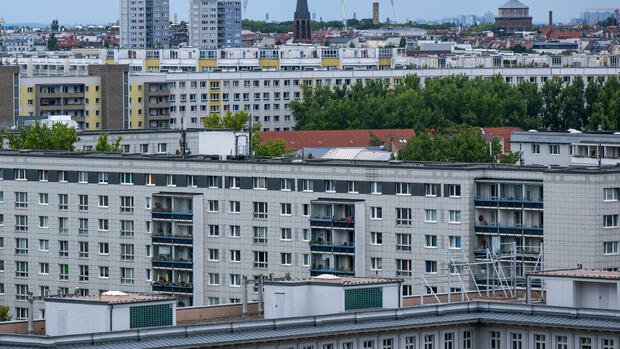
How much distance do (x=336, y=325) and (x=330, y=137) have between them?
121473 mm

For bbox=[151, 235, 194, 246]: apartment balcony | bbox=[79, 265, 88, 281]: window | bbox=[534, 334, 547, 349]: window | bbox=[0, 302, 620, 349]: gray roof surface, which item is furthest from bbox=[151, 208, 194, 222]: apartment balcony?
bbox=[534, 334, 547, 349]: window

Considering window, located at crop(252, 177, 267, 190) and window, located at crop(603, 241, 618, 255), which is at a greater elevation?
window, located at crop(252, 177, 267, 190)

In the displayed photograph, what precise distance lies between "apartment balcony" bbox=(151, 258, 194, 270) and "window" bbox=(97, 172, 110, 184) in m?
5.44

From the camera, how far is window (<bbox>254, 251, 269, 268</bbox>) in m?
94.8

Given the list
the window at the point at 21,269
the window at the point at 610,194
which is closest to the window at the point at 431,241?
the window at the point at 610,194

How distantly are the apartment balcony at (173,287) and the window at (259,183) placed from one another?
638 centimetres

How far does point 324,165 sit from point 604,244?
15.8 meters

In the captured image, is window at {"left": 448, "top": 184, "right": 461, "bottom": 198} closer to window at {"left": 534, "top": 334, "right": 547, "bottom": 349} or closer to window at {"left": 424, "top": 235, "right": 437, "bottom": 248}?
window at {"left": 424, "top": 235, "right": 437, "bottom": 248}

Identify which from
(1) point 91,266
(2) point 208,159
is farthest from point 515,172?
(1) point 91,266

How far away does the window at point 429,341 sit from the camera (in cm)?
6175

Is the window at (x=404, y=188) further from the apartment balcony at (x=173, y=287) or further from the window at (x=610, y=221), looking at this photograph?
the apartment balcony at (x=173, y=287)

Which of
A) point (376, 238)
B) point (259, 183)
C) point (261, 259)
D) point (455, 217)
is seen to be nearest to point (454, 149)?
point (259, 183)

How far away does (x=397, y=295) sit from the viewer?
63.5 metres

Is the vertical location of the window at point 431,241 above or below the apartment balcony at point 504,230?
below
